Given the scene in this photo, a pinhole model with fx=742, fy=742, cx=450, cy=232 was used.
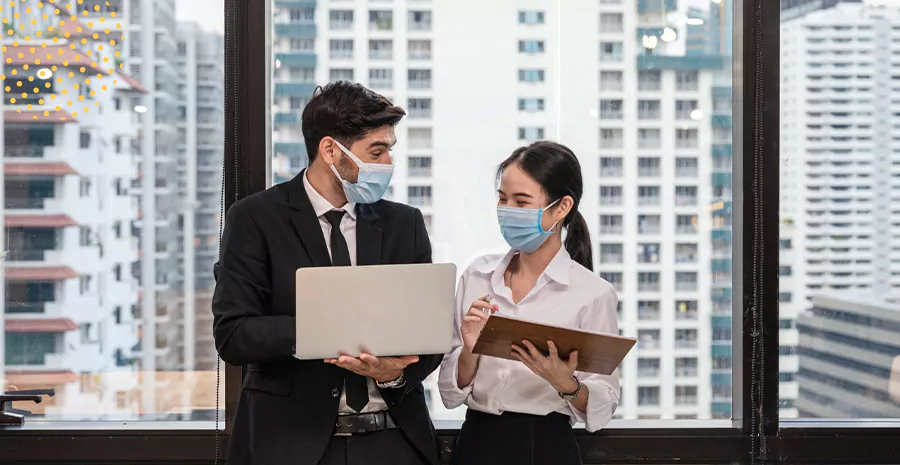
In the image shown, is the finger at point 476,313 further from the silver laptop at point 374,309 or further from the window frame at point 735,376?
the window frame at point 735,376

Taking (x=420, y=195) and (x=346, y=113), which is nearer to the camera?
(x=346, y=113)

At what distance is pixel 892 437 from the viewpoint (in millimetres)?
2355

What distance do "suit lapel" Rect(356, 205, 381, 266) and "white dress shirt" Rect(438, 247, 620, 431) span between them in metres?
0.29

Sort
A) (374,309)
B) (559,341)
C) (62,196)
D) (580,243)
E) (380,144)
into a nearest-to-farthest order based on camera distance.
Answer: (374,309) < (559,341) < (380,144) < (580,243) < (62,196)

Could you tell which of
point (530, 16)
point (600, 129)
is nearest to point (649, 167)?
point (600, 129)

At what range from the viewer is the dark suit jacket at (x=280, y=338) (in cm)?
163

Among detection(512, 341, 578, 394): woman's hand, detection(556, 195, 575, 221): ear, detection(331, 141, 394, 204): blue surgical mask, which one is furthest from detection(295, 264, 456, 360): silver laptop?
detection(556, 195, 575, 221): ear

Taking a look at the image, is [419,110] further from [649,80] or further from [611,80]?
[649,80]

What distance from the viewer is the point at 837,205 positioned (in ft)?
7.79

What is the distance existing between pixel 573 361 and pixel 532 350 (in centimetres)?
10

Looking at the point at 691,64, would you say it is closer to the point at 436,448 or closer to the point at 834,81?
the point at 834,81

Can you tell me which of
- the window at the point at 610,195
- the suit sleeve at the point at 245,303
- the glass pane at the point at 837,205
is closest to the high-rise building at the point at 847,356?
the glass pane at the point at 837,205

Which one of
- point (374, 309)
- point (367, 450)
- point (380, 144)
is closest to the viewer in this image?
point (374, 309)

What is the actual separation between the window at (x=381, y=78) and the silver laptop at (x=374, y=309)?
1.02 m
